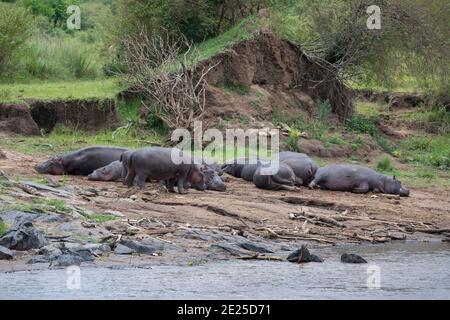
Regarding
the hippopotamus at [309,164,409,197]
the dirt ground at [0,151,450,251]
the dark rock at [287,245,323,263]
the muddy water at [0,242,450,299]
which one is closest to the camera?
the muddy water at [0,242,450,299]

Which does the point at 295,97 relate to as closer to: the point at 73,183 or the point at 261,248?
the point at 73,183

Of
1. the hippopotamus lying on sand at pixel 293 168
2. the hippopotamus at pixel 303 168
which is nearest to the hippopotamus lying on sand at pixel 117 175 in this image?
the hippopotamus lying on sand at pixel 293 168

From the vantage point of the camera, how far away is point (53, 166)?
698 inches

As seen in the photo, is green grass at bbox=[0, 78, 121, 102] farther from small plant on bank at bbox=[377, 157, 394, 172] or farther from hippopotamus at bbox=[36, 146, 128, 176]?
small plant on bank at bbox=[377, 157, 394, 172]

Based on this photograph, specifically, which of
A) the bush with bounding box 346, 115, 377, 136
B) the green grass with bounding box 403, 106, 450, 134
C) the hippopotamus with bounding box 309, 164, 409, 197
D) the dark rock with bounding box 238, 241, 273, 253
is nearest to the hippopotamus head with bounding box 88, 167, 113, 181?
the hippopotamus with bounding box 309, 164, 409, 197

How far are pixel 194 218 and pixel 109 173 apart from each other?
3.17 meters

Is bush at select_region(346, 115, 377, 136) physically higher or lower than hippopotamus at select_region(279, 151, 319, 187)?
higher

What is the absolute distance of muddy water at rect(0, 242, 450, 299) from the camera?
11.1 meters

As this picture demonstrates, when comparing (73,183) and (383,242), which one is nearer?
(383,242)

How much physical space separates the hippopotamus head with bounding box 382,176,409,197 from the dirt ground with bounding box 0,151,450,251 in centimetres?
18

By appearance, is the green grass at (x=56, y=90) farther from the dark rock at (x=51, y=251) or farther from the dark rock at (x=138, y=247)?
the dark rock at (x=51, y=251)
